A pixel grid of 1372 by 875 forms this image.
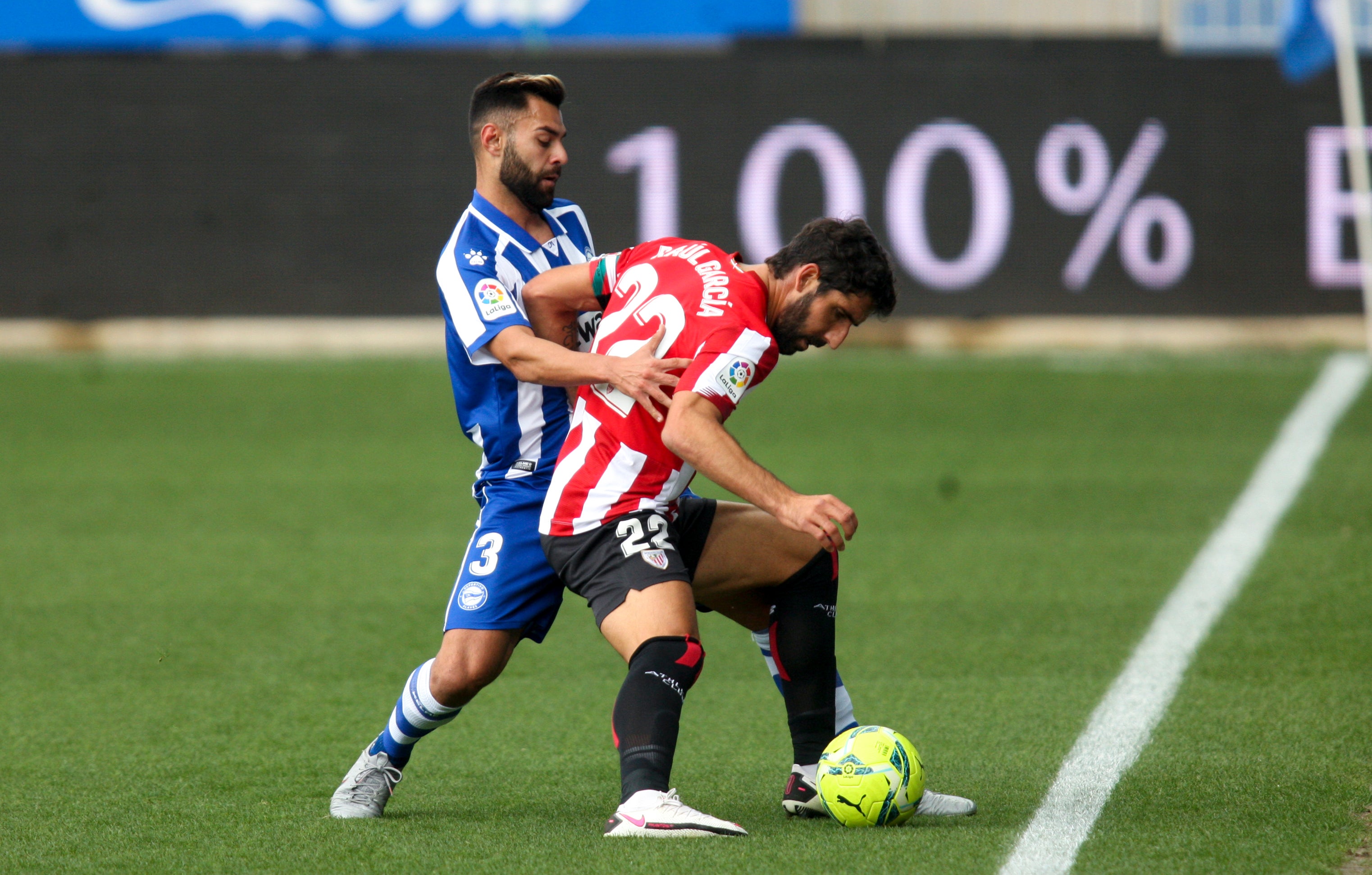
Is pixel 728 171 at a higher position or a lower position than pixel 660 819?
higher

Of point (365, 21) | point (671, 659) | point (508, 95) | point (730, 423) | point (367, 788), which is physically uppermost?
point (365, 21)

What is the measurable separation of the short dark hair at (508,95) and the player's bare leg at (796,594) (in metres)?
1.29

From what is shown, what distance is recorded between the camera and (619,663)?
6.29 m

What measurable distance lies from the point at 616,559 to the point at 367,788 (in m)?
0.99

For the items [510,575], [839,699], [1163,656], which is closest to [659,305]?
[510,575]

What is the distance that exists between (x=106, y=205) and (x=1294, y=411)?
1031cm

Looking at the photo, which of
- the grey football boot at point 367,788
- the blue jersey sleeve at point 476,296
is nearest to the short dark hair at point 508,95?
the blue jersey sleeve at point 476,296

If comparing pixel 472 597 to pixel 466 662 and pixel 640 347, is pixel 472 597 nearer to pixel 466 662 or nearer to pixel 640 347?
pixel 466 662

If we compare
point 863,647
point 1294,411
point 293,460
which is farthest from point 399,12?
point 863,647

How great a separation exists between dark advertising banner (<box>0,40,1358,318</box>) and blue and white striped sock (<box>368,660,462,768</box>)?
10439 millimetres

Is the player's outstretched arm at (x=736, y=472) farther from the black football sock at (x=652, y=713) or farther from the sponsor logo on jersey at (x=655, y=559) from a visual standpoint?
the black football sock at (x=652, y=713)

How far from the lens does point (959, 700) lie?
558 centimetres

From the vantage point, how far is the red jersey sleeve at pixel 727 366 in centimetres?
396

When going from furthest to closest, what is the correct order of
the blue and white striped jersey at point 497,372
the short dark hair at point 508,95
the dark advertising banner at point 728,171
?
1. the dark advertising banner at point 728,171
2. the short dark hair at point 508,95
3. the blue and white striped jersey at point 497,372
